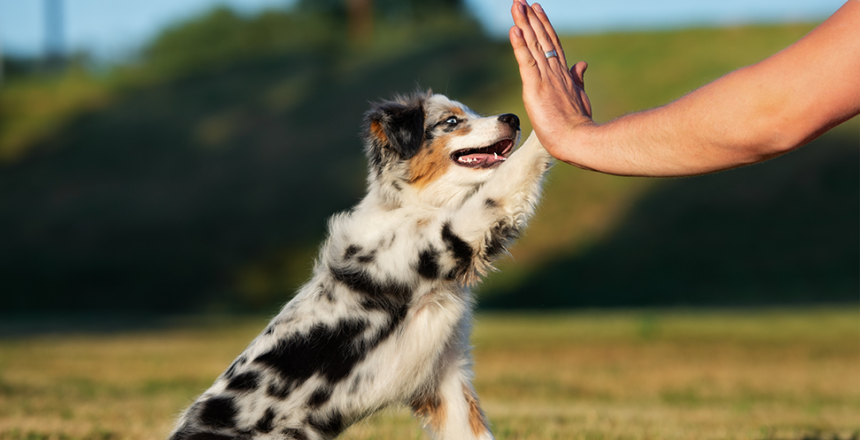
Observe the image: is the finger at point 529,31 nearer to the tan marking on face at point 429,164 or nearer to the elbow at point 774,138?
the elbow at point 774,138

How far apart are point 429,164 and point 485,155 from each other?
0.32 meters

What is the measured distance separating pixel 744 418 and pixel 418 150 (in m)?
4.07

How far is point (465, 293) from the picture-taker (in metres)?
4.10

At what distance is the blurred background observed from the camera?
8375 millimetres

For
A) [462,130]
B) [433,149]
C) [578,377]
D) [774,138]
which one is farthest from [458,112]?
[578,377]

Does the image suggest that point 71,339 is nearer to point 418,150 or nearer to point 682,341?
point 682,341

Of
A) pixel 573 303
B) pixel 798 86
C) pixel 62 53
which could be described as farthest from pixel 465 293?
pixel 62 53

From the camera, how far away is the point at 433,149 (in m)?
4.52

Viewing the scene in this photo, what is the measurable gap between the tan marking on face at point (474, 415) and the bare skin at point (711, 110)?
1535mm

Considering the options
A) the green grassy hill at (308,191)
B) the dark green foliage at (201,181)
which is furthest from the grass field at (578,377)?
the dark green foliage at (201,181)

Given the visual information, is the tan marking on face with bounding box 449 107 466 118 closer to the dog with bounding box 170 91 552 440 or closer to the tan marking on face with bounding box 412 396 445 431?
the dog with bounding box 170 91 552 440

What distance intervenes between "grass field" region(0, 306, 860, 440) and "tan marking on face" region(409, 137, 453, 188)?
964 mm

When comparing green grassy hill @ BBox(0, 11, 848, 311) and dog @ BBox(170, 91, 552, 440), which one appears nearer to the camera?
dog @ BBox(170, 91, 552, 440)

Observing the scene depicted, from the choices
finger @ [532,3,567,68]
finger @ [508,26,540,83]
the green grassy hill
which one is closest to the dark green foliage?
the green grassy hill
